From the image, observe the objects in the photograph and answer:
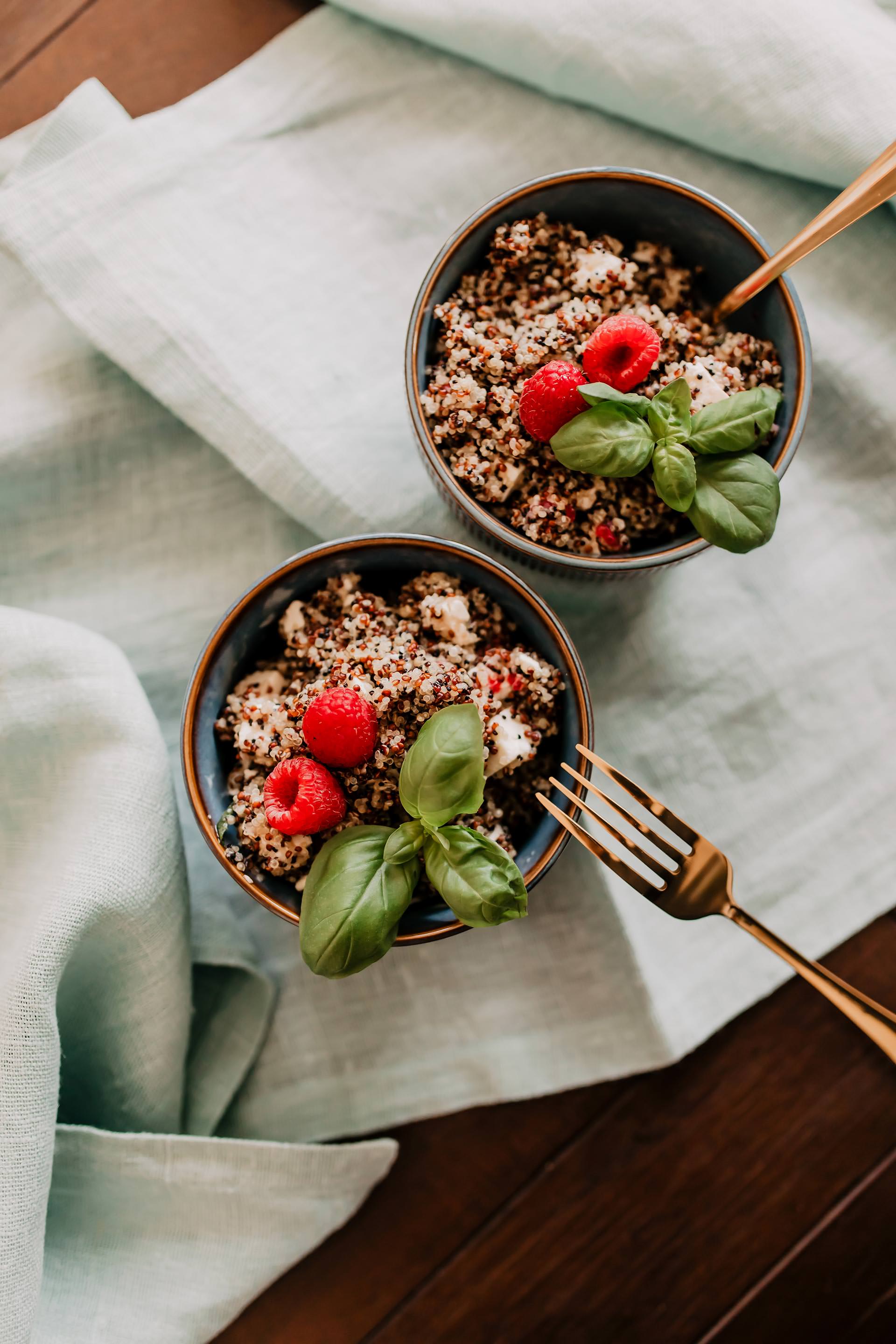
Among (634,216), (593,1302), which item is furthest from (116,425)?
(593,1302)

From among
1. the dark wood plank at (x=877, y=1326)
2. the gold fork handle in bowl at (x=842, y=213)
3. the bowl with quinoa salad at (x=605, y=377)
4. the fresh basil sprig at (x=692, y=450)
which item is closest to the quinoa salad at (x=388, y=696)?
the bowl with quinoa salad at (x=605, y=377)

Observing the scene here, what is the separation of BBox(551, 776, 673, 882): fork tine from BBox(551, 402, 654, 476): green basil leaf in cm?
35

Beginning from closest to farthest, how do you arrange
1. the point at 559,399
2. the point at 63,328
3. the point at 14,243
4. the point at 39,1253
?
the point at 559,399
the point at 39,1253
the point at 14,243
the point at 63,328

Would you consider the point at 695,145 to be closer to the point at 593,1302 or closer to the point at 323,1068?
the point at 323,1068

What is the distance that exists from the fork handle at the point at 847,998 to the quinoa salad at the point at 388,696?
0.31 metres

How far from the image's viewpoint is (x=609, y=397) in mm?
1021

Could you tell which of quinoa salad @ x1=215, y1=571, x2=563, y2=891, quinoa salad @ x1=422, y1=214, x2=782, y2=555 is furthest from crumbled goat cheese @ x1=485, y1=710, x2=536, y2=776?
quinoa salad @ x1=422, y1=214, x2=782, y2=555

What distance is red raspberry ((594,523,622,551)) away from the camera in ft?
3.71

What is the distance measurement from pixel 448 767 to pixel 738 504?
0.44m

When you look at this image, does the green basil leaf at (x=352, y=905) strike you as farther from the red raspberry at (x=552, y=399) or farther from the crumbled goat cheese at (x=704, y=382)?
the crumbled goat cheese at (x=704, y=382)

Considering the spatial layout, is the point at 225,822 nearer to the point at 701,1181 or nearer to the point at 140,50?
the point at 701,1181

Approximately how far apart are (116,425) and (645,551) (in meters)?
0.83

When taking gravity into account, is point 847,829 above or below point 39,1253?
above

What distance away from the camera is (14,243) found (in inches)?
52.2
